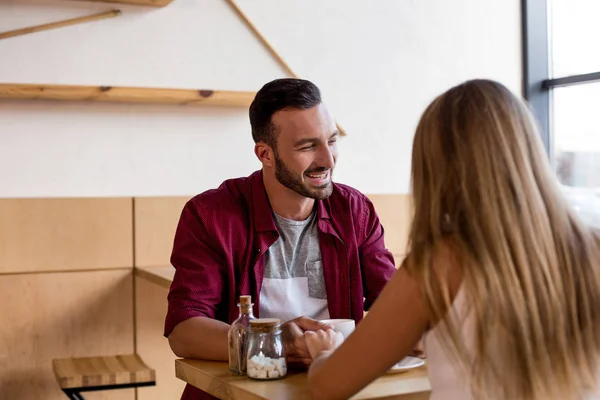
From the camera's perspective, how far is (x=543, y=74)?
3.70 m

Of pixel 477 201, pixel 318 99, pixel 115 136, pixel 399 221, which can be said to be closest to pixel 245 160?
pixel 115 136

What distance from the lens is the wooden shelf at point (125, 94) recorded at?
2738 mm

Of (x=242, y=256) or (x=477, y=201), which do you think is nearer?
(x=477, y=201)

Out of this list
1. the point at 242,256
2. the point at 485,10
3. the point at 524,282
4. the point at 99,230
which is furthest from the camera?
the point at 485,10

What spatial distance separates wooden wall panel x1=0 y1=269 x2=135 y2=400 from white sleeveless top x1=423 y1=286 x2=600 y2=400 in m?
1.86

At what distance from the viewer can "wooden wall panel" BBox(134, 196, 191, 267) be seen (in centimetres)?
292

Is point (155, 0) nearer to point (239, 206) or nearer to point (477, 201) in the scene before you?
point (239, 206)

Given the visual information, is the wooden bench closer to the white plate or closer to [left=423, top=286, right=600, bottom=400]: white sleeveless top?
the white plate

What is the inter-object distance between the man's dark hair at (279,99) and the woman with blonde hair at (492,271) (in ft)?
2.49

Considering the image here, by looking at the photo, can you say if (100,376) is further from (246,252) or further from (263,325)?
(263,325)

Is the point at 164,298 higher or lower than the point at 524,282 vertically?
lower

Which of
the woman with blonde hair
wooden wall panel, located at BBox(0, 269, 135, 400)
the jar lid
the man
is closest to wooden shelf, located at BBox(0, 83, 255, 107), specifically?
wooden wall panel, located at BBox(0, 269, 135, 400)

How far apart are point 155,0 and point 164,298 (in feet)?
3.52

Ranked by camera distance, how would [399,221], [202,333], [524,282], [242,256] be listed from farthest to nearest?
[399,221]
[242,256]
[202,333]
[524,282]
